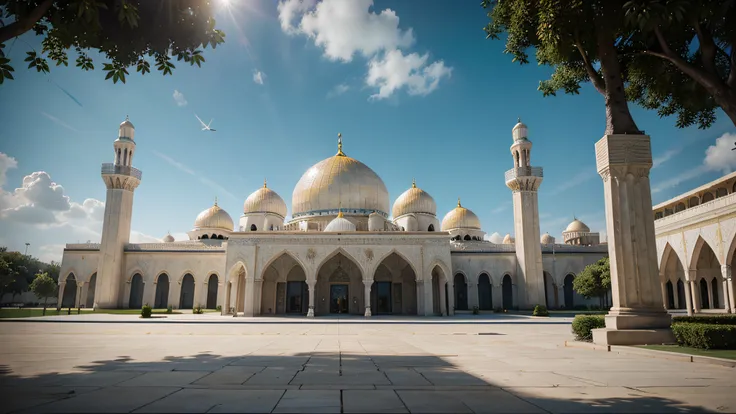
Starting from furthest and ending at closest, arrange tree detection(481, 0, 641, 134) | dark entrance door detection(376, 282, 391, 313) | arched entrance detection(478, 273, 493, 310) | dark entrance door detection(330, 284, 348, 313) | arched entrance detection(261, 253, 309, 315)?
arched entrance detection(478, 273, 493, 310)
dark entrance door detection(376, 282, 391, 313)
arched entrance detection(261, 253, 309, 315)
dark entrance door detection(330, 284, 348, 313)
tree detection(481, 0, 641, 134)

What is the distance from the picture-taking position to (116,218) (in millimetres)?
37906

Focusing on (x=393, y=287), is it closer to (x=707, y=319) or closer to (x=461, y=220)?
(x=461, y=220)

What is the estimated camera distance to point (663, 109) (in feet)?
39.2

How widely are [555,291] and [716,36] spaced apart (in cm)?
3389

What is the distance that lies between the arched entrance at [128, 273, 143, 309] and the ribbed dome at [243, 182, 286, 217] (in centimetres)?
1090

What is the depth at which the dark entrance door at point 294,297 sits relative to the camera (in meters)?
33.3

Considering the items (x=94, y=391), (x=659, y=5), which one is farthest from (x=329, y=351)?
(x=659, y=5)

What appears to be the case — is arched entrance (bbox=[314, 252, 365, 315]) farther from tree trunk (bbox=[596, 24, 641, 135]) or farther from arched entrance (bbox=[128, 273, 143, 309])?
tree trunk (bbox=[596, 24, 641, 135])

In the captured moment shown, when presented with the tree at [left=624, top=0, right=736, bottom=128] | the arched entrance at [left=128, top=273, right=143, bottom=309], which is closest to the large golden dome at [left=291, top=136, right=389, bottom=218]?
the arched entrance at [left=128, top=273, right=143, bottom=309]

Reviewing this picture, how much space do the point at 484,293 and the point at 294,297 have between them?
54.2 feet

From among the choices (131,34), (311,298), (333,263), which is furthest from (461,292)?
(131,34)

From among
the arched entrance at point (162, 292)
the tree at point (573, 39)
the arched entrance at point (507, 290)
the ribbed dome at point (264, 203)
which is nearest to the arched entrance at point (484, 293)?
the arched entrance at point (507, 290)

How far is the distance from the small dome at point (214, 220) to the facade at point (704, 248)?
37321 mm

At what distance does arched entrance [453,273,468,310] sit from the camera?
39.1 meters
